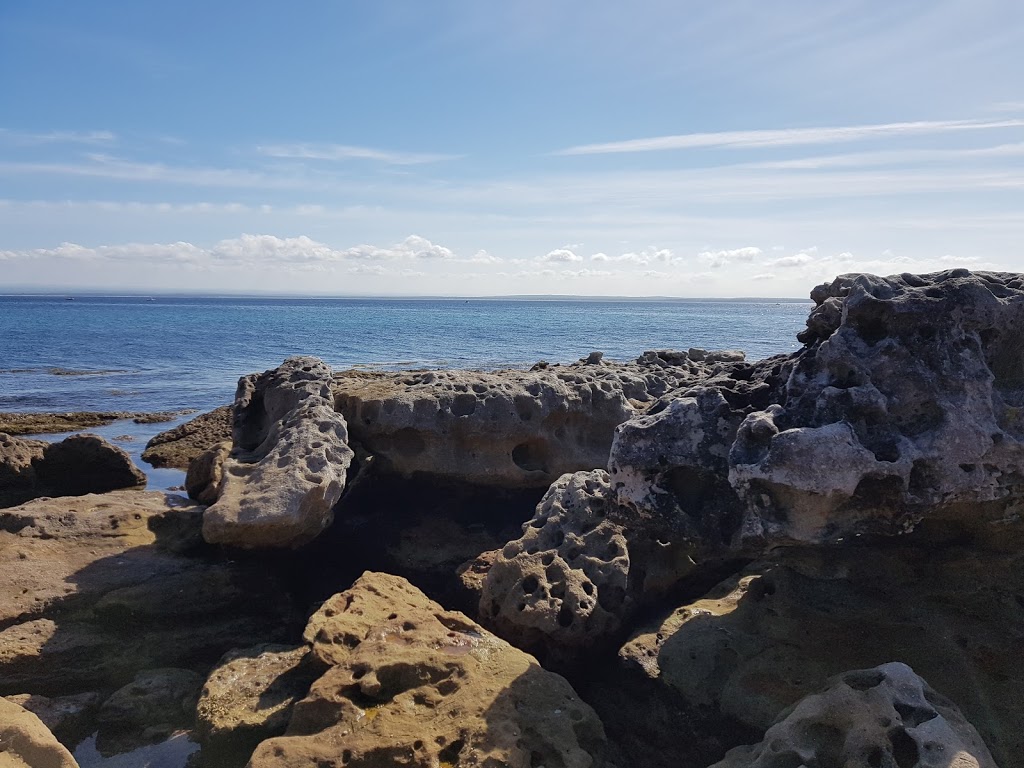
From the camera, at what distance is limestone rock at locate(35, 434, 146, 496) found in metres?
7.96

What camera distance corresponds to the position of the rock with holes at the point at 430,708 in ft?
11.6

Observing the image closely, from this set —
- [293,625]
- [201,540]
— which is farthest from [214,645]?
[201,540]

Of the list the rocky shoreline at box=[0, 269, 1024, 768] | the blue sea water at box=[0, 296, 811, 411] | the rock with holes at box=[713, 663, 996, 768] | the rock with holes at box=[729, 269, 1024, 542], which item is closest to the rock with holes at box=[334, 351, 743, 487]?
the rocky shoreline at box=[0, 269, 1024, 768]

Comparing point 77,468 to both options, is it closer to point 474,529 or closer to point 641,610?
point 474,529

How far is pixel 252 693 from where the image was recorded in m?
4.38

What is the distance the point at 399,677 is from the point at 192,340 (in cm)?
4110

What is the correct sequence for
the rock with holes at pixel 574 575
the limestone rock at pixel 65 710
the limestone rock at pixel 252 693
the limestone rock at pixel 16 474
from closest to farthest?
the limestone rock at pixel 252 693
the limestone rock at pixel 65 710
the rock with holes at pixel 574 575
the limestone rock at pixel 16 474

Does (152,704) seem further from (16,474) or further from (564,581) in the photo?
(16,474)

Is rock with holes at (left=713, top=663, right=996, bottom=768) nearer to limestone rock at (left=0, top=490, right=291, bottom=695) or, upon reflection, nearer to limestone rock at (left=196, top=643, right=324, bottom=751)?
limestone rock at (left=196, top=643, right=324, bottom=751)

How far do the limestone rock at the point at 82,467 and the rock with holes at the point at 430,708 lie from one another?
481 centimetres

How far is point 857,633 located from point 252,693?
3.27 metres

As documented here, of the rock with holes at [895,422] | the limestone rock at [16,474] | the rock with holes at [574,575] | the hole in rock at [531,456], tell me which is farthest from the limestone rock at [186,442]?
the rock with holes at [895,422]

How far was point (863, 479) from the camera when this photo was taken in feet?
11.7

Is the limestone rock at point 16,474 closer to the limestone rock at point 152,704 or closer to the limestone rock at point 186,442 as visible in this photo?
the limestone rock at point 186,442
